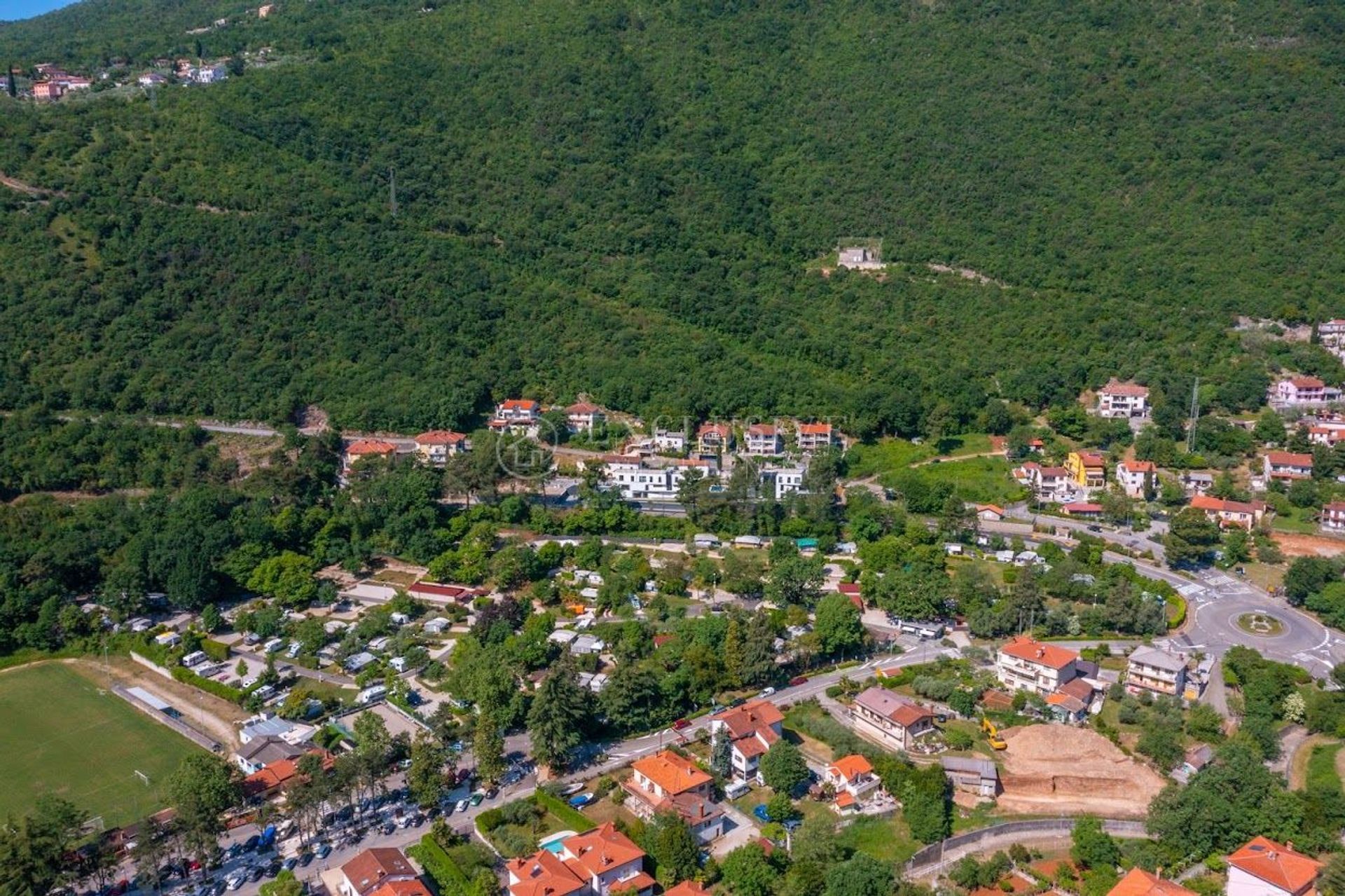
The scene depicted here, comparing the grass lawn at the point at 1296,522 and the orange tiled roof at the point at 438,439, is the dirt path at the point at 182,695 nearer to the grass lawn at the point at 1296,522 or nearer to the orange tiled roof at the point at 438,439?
the orange tiled roof at the point at 438,439

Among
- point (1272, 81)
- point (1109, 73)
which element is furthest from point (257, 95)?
point (1272, 81)

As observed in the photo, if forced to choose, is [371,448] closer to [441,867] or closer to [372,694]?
[372,694]

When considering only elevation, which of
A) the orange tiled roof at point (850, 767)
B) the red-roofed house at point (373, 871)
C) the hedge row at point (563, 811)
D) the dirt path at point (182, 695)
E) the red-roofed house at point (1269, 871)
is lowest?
the red-roofed house at point (1269, 871)

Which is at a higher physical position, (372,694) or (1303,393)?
(1303,393)

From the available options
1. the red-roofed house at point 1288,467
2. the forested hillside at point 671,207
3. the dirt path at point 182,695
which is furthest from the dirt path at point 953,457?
the dirt path at point 182,695

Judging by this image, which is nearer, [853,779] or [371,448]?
[853,779]

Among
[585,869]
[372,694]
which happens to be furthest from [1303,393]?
[372,694]

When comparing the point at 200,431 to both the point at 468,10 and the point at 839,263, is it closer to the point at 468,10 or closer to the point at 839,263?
the point at 839,263
